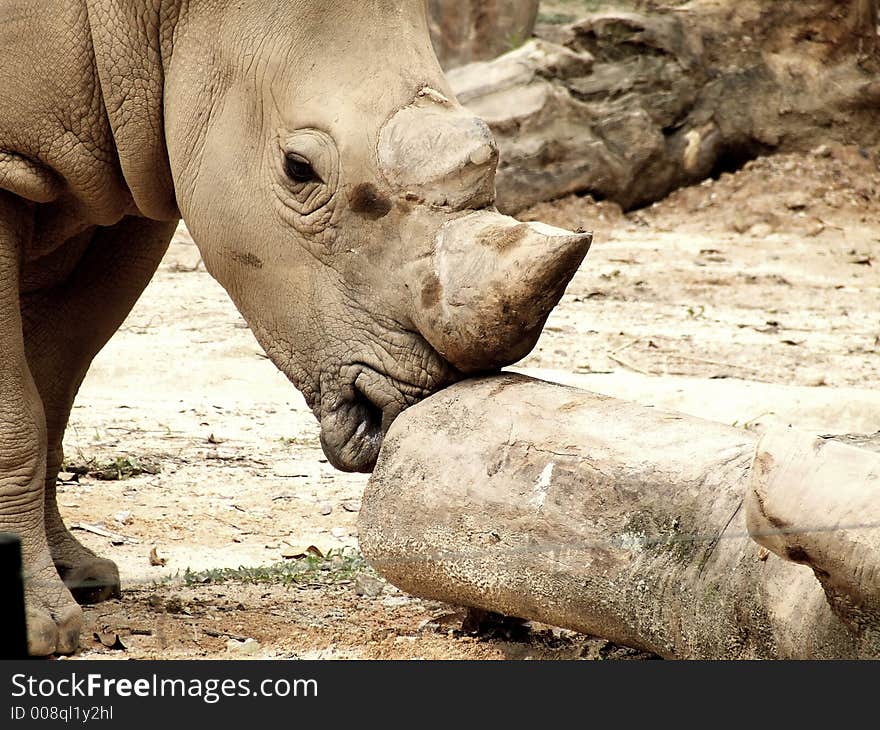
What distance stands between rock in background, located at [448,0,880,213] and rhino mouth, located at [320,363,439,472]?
771cm

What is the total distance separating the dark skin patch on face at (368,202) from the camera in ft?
11.7

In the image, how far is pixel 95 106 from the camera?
3.92 m

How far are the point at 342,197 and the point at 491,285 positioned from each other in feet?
1.77

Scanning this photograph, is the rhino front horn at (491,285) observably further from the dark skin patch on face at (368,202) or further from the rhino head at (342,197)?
the dark skin patch on face at (368,202)

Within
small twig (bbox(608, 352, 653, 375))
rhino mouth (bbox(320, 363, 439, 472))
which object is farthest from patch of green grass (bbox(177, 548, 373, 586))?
small twig (bbox(608, 352, 653, 375))

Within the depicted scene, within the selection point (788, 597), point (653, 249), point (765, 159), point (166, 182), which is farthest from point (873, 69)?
point (788, 597)

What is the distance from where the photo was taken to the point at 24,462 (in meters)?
4.08

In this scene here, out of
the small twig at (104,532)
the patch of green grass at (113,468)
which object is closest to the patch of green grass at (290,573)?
the small twig at (104,532)

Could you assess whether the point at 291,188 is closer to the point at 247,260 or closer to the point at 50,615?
the point at 247,260

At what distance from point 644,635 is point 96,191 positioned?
6.30 ft

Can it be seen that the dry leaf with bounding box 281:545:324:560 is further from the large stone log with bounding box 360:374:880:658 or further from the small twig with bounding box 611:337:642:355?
the small twig with bounding box 611:337:642:355

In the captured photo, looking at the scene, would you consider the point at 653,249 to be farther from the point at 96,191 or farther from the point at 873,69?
the point at 96,191

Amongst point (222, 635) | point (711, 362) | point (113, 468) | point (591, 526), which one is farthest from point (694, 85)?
point (591, 526)

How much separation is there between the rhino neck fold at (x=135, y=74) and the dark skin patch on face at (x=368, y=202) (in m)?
0.64
